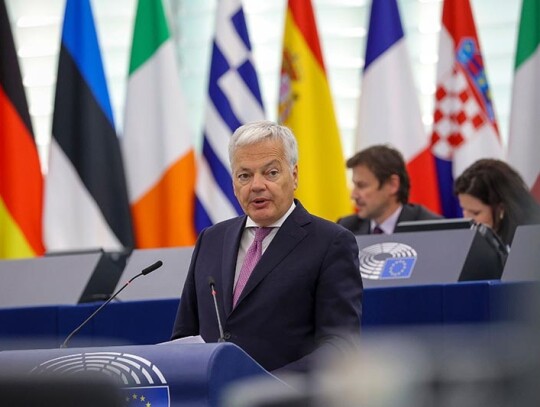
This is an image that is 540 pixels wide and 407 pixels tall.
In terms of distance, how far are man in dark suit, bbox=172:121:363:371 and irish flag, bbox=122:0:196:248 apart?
4.11 metres

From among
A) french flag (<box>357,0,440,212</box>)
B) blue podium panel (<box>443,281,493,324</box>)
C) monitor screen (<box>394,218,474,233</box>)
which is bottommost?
blue podium panel (<box>443,281,493,324</box>)

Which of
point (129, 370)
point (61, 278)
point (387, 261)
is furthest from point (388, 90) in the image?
point (129, 370)

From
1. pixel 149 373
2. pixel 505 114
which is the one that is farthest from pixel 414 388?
pixel 505 114

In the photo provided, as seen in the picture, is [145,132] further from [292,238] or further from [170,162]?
[292,238]

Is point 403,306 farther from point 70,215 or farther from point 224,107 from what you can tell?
point 70,215

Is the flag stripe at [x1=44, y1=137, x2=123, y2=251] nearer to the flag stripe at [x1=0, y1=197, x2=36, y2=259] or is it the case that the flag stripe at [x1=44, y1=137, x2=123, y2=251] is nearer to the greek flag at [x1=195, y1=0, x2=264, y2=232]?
the flag stripe at [x1=0, y1=197, x2=36, y2=259]

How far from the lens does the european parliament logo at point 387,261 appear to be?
4.34 meters

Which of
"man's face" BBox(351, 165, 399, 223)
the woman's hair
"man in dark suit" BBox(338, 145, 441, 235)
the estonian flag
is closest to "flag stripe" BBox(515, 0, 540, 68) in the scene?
"man in dark suit" BBox(338, 145, 441, 235)

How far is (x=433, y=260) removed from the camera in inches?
171

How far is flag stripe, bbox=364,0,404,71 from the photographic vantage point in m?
7.05

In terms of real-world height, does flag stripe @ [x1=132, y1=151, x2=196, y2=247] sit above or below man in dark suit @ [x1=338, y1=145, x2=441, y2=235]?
below

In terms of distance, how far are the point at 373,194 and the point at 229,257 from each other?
2579 mm

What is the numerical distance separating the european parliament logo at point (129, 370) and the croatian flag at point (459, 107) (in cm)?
496

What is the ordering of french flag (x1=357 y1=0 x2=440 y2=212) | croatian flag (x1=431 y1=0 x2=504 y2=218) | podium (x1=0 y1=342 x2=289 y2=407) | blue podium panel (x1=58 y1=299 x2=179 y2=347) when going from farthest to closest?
french flag (x1=357 y1=0 x2=440 y2=212) < croatian flag (x1=431 y1=0 x2=504 y2=218) < blue podium panel (x1=58 y1=299 x2=179 y2=347) < podium (x1=0 y1=342 x2=289 y2=407)
